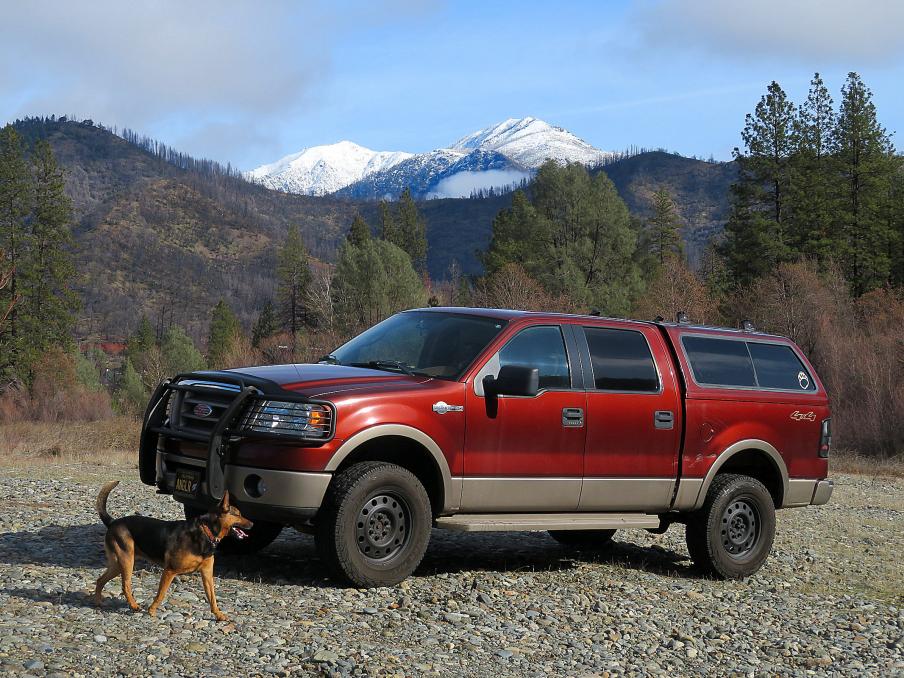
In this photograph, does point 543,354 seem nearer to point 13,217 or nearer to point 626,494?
point 626,494

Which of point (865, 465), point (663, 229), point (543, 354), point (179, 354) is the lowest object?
point (865, 465)

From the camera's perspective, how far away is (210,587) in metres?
6.27

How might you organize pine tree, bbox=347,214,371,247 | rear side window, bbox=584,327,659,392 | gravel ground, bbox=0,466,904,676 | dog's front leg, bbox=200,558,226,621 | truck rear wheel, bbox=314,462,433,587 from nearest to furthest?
gravel ground, bbox=0,466,904,676
dog's front leg, bbox=200,558,226,621
truck rear wheel, bbox=314,462,433,587
rear side window, bbox=584,327,659,392
pine tree, bbox=347,214,371,247

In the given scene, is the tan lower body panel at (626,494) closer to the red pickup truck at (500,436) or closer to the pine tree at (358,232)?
the red pickup truck at (500,436)

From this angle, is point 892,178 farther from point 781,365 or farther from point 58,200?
point 781,365

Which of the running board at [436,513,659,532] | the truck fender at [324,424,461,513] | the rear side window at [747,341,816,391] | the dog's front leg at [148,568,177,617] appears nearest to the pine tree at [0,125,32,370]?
the rear side window at [747,341,816,391]

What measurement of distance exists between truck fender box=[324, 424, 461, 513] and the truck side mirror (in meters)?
0.63

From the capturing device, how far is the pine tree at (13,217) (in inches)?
2371

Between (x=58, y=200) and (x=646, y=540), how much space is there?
198 ft

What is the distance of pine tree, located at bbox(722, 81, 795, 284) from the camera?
2517 inches

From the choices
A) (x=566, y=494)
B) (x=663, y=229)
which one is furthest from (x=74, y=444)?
(x=663, y=229)

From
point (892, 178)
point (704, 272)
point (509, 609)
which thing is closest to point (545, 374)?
point (509, 609)

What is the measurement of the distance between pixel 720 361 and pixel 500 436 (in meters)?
2.64

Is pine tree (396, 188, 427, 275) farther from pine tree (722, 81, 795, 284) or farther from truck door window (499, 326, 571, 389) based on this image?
truck door window (499, 326, 571, 389)
